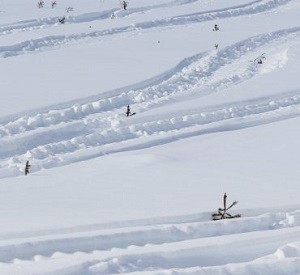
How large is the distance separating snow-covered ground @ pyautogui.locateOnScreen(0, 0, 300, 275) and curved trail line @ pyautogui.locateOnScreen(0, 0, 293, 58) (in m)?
0.04

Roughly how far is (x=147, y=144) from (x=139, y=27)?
5.63 meters

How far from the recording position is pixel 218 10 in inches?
527

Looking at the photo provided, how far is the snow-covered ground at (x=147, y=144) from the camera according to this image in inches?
164

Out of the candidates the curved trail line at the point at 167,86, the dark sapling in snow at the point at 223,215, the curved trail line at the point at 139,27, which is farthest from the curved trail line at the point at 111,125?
the curved trail line at the point at 139,27

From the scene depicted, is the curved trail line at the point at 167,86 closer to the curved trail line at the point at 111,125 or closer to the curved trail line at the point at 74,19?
the curved trail line at the point at 111,125

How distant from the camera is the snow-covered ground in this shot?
13.7ft

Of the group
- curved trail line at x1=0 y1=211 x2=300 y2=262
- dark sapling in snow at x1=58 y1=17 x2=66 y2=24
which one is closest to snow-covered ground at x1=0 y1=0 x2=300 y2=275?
curved trail line at x1=0 y1=211 x2=300 y2=262

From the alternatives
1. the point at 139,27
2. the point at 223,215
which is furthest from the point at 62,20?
the point at 223,215

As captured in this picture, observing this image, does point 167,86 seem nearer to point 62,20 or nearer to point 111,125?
point 111,125

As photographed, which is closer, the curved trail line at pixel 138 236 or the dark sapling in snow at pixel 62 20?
the curved trail line at pixel 138 236

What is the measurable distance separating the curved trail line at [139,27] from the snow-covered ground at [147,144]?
0.12 feet

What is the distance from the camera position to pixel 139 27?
1184 cm

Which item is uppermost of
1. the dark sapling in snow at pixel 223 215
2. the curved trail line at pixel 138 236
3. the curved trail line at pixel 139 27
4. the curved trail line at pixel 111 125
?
the curved trail line at pixel 139 27

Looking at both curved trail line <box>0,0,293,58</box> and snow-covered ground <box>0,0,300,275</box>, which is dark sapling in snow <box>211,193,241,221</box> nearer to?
snow-covered ground <box>0,0,300,275</box>
